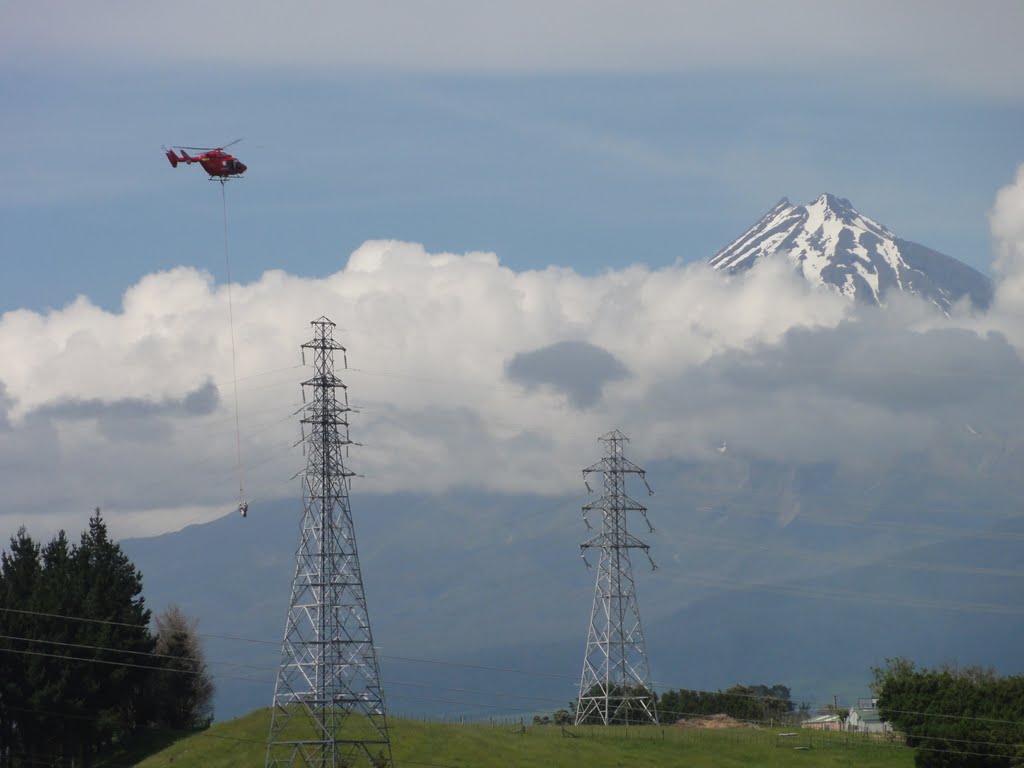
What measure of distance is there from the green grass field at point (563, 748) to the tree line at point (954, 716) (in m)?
4.69

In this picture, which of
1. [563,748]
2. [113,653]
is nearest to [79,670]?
[113,653]

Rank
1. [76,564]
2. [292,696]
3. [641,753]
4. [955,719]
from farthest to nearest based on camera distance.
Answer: [76,564]
[955,719]
[641,753]
[292,696]

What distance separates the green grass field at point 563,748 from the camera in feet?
391

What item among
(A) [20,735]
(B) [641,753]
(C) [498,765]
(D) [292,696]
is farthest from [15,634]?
(B) [641,753]

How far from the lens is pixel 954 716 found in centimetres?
13188

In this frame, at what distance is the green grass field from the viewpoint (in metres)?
119

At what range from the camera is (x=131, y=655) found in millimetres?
133625

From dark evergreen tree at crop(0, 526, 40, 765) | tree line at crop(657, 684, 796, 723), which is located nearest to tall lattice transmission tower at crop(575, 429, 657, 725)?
tree line at crop(657, 684, 796, 723)

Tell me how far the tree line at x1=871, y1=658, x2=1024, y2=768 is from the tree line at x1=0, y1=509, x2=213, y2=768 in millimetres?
65114

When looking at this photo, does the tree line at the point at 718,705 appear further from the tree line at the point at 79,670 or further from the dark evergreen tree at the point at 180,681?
the tree line at the point at 79,670

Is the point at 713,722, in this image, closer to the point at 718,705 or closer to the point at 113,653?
the point at 718,705

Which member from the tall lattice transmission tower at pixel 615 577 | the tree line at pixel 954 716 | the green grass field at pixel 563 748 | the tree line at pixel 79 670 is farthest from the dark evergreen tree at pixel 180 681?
the tree line at pixel 954 716

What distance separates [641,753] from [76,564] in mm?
59267

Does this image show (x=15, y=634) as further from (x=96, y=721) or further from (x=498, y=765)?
(x=498, y=765)
